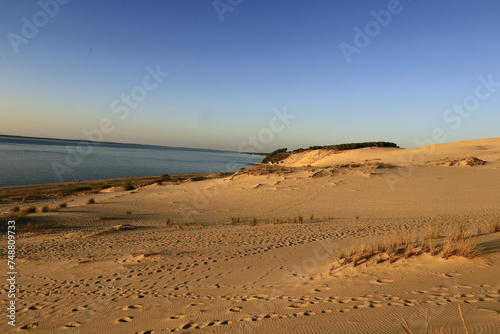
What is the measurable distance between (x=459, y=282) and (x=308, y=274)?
2.56 m

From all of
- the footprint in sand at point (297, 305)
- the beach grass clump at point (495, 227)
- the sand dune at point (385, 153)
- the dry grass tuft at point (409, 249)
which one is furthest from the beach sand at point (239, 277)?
the sand dune at point (385, 153)

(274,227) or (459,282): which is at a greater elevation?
(459,282)

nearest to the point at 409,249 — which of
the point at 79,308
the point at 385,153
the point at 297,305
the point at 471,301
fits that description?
the point at 471,301

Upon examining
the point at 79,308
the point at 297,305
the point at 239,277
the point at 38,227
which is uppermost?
the point at 297,305

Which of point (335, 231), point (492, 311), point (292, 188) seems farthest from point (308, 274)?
point (292, 188)

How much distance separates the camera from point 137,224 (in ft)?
44.9

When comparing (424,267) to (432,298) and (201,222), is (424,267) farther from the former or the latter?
(201,222)

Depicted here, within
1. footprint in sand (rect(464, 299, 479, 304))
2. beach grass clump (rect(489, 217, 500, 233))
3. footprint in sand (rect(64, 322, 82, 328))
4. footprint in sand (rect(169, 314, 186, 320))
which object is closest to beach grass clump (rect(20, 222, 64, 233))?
footprint in sand (rect(64, 322, 82, 328))

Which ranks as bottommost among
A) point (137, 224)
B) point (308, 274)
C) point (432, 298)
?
point (137, 224)

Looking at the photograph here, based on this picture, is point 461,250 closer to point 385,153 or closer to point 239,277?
point 239,277

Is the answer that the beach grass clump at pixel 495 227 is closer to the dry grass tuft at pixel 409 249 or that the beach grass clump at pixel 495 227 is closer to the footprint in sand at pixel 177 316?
the dry grass tuft at pixel 409 249

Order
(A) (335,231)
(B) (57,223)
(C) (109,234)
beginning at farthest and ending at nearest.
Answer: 1. (B) (57,223)
2. (C) (109,234)
3. (A) (335,231)

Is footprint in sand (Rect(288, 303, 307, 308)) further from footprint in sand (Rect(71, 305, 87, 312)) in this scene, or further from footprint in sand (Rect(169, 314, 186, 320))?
footprint in sand (Rect(71, 305, 87, 312))

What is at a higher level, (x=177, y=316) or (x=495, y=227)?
(x=495, y=227)
